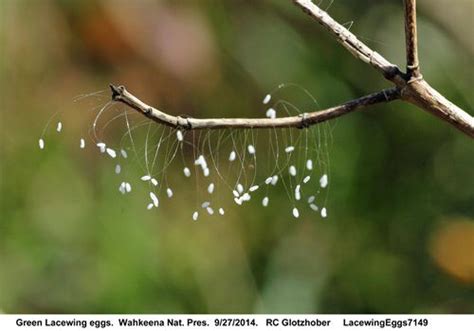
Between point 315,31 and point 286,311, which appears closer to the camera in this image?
point 286,311

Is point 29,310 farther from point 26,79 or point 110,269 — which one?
point 26,79
